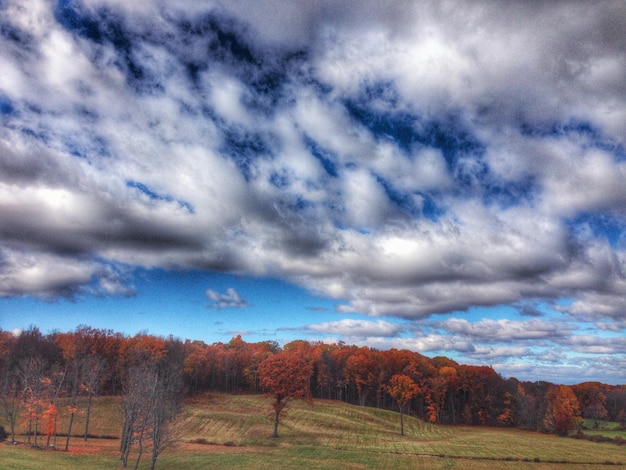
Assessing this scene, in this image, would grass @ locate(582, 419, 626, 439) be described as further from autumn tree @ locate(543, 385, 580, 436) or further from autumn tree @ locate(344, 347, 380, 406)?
autumn tree @ locate(344, 347, 380, 406)

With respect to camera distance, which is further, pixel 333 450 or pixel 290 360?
pixel 290 360

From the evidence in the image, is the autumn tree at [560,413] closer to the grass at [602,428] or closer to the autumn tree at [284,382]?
the grass at [602,428]

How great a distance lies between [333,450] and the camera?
61.1m

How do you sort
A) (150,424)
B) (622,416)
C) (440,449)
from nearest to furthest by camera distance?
1. (150,424)
2. (440,449)
3. (622,416)

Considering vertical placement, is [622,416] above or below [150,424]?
below

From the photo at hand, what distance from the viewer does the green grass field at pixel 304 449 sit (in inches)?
1960

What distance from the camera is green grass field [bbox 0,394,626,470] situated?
49781 mm

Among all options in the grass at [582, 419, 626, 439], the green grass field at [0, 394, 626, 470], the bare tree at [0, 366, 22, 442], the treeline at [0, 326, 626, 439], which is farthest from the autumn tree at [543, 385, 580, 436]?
the bare tree at [0, 366, 22, 442]

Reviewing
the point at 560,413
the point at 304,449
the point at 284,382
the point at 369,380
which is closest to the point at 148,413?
the point at 304,449

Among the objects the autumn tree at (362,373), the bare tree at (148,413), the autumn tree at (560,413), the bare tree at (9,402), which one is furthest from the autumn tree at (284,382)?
the autumn tree at (560,413)

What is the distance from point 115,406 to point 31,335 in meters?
61.6

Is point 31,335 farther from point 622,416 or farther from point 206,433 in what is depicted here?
point 622,416

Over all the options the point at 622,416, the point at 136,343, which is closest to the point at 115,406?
the point at 136,343

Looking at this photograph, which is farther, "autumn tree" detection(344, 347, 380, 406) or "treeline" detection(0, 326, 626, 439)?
"autumn tree" detection(344, 347, 380, 406)
